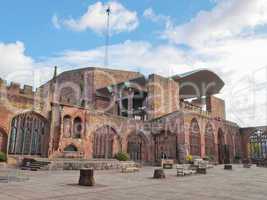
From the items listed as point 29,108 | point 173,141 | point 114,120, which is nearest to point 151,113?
point 173,141

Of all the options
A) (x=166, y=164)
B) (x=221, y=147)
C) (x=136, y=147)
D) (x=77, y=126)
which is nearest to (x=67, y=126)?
A: (x=77, y=126)

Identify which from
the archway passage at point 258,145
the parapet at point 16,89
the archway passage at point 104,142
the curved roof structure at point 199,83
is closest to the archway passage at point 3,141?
the parapet at point 16,89

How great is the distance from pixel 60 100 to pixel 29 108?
352cm

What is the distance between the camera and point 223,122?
39.8 m

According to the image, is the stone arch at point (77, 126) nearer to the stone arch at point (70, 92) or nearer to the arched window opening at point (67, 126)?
the arched window opening at point (67, 126)

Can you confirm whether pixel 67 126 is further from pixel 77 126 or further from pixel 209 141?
pixel 209 141

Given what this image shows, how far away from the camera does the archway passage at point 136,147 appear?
29.1 m

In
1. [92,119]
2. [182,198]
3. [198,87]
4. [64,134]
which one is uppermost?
[198,87]

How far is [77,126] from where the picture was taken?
24828 millimetres

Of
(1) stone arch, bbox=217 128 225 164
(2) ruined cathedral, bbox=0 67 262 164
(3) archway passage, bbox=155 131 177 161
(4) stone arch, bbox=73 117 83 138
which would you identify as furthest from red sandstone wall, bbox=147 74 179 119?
(4) stone arch, bbox=73 117 83 138

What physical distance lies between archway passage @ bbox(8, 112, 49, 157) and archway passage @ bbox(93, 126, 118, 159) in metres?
5.29

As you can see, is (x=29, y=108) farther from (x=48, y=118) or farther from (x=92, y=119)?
(x=92, y=119)

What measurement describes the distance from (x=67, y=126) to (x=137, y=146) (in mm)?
9184

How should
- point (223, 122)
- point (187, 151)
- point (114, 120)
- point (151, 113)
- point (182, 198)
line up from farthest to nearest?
point (223, 122) < point (151, 113) < point (187, 151) < point (114, 120) < point (182, 198)
